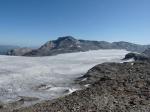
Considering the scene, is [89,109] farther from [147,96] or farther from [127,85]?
[127,85]

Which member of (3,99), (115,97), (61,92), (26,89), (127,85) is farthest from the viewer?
(26,89)

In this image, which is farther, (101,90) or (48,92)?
(48,92)

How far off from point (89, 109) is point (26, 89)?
37.9m

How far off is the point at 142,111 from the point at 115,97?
14.5ft

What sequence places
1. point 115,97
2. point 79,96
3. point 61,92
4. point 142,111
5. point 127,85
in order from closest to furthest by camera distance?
point 142,111, point 115,97, point 79,96, point 127,85, point 61,92

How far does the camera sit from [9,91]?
56312mm

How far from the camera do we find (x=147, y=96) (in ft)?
87.7

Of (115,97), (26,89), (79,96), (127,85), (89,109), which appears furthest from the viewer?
(26,89)

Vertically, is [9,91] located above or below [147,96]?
below

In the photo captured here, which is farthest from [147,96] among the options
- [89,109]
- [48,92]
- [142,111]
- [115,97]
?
[48,92]

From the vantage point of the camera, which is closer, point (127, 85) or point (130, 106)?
point (130, 106)

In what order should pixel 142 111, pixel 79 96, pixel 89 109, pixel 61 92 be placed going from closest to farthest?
pixel 142 111, pixel 89 109, pixel 79 96, pixel 61 92

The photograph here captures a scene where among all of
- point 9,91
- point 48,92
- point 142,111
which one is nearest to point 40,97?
point 48,92

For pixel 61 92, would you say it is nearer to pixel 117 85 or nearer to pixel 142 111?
pixel 117 85
